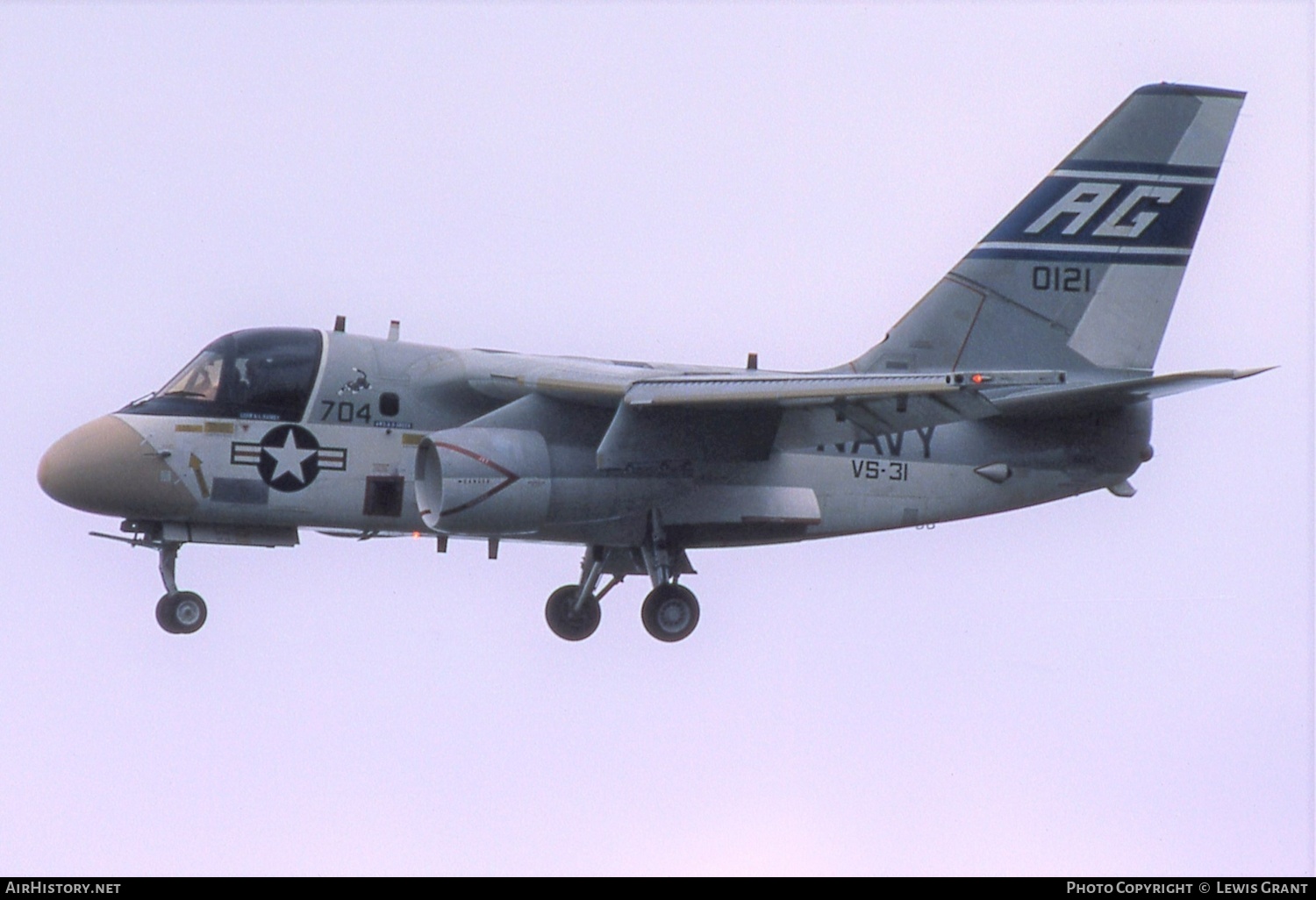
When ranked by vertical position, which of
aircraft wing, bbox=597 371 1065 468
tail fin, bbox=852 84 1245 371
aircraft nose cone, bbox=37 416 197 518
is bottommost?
aircraft nose cone, bbox=37 416 197 518

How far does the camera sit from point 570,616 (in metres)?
21.8

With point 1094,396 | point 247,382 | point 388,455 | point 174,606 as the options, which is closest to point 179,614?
point 174,606

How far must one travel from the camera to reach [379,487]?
65.5 feet

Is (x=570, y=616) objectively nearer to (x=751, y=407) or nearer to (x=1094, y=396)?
(x=751, y=407)

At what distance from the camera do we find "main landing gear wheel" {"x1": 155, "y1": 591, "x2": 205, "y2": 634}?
20.3m

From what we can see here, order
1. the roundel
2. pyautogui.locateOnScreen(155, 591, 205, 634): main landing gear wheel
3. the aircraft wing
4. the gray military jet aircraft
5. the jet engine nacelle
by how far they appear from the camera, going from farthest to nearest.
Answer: pyautogui.locateOnScreen(155, 591, 205, 634): main landing gear wheel → the roundel → the gray military jet aircraft → the jet engine nacelle → the aircraft wing

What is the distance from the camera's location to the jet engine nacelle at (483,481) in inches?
746

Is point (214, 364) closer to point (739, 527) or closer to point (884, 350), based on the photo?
point (739, 527)

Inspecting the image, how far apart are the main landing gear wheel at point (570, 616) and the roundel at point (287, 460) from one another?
338 centimetres

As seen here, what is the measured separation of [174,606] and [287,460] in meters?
2.03

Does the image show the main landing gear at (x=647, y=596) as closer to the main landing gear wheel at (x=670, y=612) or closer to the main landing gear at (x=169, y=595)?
the main landing gear wheel at (x=670, y=612)

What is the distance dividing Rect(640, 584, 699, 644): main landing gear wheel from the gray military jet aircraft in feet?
0.08

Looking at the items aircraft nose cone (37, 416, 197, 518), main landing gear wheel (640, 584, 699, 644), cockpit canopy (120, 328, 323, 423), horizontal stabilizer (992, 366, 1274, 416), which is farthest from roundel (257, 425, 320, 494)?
horizontal stabilizer (992, 366, 1274, 416)

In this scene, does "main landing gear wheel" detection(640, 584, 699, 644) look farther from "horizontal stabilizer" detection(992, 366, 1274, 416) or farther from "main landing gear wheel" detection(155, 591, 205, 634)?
"main landing gear wheel" detection(155, 591, 205, 634)
